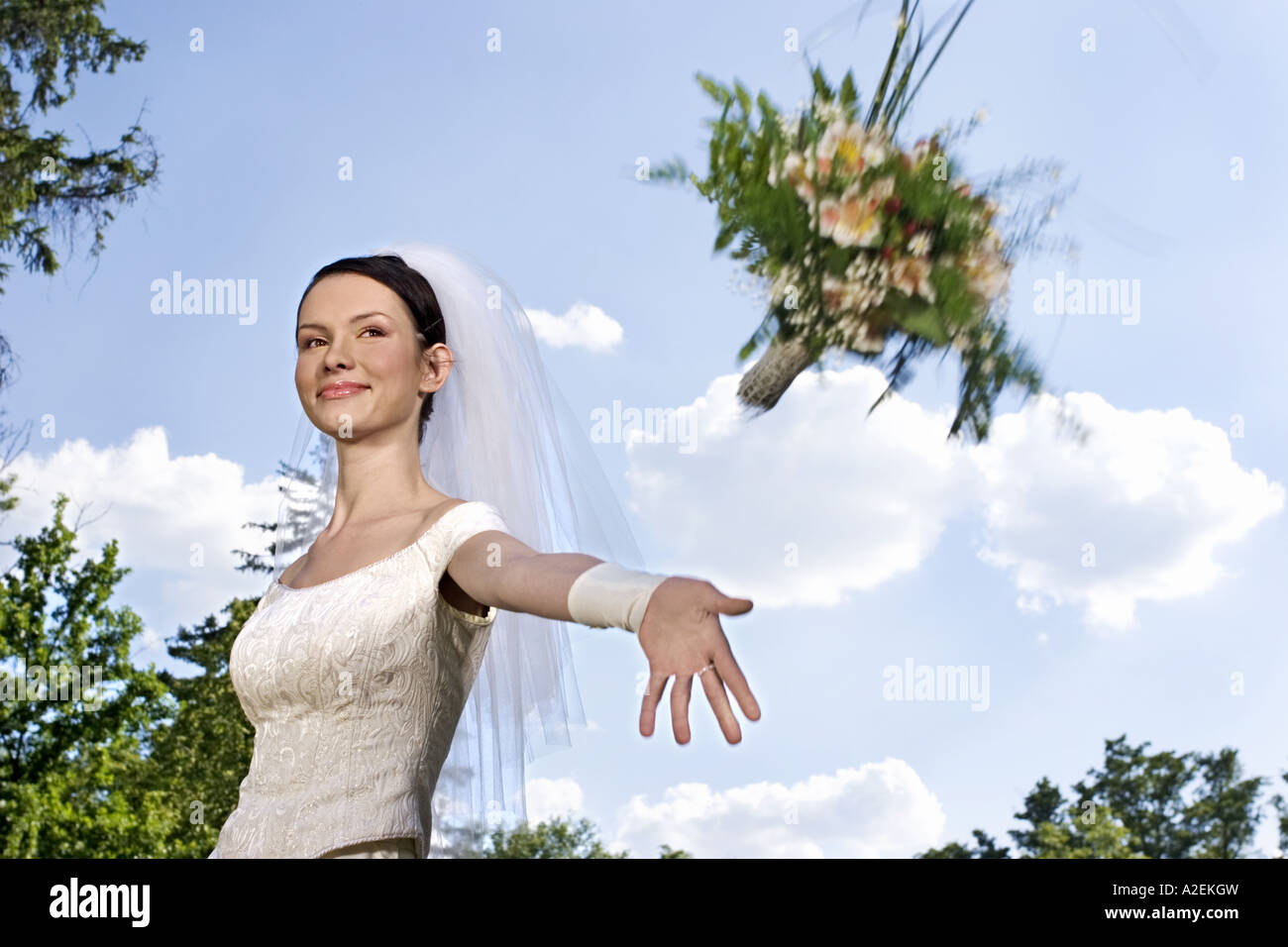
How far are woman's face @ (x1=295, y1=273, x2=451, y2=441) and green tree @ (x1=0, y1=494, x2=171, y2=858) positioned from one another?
9052mm

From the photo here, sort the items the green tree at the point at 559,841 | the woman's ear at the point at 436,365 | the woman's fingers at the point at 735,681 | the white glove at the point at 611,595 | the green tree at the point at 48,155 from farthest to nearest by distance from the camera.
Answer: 1. the green tree at the point at 559,841
2. the green tree at the point at 48,155
3. the woman's ear at the point at 436,365
4. the white glove at the point at 611,595
5. the woman's fingers at the point at 735,681

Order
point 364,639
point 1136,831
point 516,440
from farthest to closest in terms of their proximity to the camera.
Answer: point 1136,831 → point 516,440 → point 364,639

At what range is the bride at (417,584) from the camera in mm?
1635

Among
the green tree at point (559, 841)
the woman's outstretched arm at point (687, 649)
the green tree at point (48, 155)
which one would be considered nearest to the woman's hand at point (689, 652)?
the woman's outstretched arm at point (687, 649)

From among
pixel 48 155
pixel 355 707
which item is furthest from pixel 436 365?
pixel 48 155

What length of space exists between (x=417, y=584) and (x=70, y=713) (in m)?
9.82

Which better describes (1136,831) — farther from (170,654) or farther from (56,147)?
(56,147)

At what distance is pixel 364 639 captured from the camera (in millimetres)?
1655

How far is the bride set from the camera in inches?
64.4

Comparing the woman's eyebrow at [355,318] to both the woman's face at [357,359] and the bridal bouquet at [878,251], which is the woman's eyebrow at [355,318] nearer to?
the woman's face at [357,359]

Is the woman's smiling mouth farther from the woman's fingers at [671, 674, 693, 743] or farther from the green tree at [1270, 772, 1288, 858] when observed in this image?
the green tree at [1270, 772, 1288, 858]
